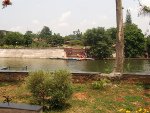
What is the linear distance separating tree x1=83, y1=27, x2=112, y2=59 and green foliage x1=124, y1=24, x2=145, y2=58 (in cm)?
427

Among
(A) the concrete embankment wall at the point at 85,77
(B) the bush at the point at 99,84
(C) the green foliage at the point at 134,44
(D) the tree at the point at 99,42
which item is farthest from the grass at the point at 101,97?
(C) the green foliage at the point at 134,44

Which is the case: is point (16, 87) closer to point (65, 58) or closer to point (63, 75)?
point (63, 75)

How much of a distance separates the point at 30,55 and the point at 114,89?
209 feet

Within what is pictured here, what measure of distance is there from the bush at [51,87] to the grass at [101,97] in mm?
426

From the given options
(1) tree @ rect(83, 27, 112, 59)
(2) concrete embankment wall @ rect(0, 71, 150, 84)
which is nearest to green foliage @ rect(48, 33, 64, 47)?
(1) tree @ rect(83, 27, 112, 59)

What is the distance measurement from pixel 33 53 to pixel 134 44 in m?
23.9

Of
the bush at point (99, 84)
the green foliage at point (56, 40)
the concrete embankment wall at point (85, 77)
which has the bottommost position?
the bush at point (99, 84)

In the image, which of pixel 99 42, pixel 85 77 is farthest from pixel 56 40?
pixel 85 77

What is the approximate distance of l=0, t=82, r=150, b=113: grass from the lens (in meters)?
9.89

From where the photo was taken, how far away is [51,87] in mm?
9695

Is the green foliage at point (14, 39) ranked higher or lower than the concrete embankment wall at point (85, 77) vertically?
higher

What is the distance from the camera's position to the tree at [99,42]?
70688 mm

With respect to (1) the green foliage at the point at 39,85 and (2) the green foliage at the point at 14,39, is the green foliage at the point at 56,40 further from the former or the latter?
(1) the green foliage at the point at 39,85

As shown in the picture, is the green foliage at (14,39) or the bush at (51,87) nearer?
the bush at (51,87)
